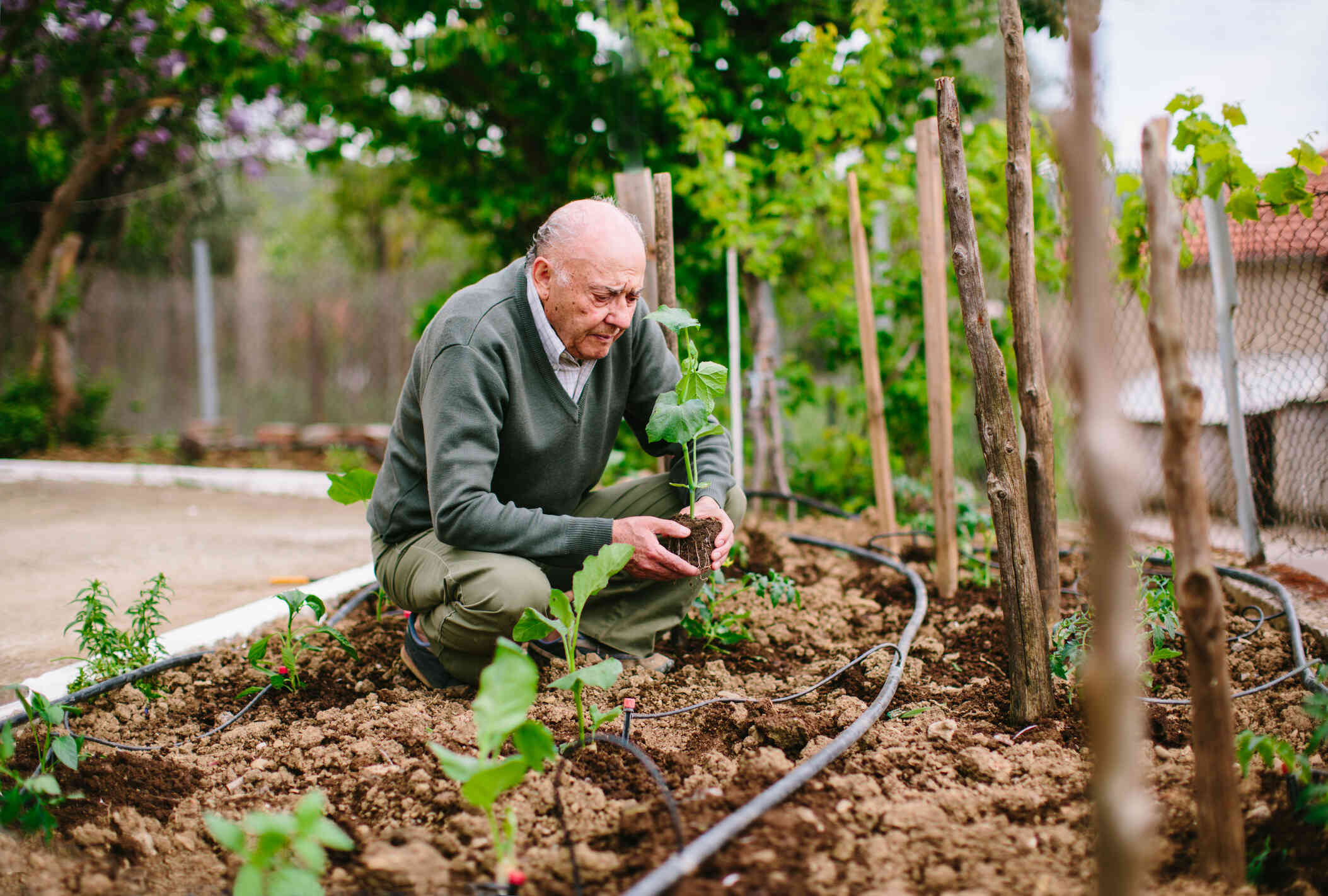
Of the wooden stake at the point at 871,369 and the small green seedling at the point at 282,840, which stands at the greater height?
the wooden stake at the point at 871,369

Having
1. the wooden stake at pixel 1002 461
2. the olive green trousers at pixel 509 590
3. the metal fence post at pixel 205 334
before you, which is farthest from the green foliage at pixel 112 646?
the metal fence post at pixel 205 334

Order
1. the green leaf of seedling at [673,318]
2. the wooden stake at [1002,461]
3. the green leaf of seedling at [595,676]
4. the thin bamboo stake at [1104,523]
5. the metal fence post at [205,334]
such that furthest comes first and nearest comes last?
1. the metal fence post at [205,334]
2. the green leaf of seedling at [673,318]
3. the wooden stake at [1002,461]
4. the green leaf of seedling at [595,676]
5. the thin bamboo stake at [1104,523]

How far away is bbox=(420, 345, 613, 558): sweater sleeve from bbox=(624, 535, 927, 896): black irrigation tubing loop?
81 centimetres

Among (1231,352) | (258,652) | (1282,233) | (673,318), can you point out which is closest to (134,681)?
(258,652)

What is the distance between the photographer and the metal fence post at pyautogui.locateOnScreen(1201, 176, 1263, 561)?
3152 mm

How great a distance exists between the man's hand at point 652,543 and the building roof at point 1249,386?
1.07 m

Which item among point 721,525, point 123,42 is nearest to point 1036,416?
point 721,525

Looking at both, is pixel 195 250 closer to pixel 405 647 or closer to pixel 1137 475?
pixel 405 647

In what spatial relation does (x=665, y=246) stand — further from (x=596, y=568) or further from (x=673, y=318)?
(x=596, y=568)

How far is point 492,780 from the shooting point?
1.26 m

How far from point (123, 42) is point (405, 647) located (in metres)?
7.26

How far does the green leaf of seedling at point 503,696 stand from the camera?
4.17 ft

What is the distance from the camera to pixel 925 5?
15.9 ft

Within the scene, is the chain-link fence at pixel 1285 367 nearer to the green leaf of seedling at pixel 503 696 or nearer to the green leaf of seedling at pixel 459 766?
the green leaf of seedling at pixel 503 696
